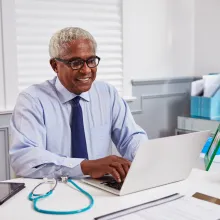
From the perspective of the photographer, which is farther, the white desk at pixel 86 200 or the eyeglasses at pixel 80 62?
the eyeglasses at pixel 80 62

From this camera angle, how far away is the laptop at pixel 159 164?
47.4 inches

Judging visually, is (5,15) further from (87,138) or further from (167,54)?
(167,54)

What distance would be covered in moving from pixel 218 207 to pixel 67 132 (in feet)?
2.88

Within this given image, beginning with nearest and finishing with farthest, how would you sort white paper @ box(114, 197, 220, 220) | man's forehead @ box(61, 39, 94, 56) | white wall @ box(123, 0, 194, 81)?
white paper @ box(114, 197, 220, 220), man's forehead @ box(61, 39, 94, 56), white wall @ box(123, 0, 194, 81)

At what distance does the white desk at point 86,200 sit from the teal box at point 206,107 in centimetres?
168

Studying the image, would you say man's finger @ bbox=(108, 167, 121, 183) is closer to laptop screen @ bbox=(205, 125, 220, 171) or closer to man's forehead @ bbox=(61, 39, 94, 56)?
laptop screen @ bbox=(205, 125, 220, 171)

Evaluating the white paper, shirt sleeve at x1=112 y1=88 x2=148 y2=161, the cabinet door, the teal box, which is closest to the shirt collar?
shirt sleeve at x1=112 y1=88 x2=148 y2=161

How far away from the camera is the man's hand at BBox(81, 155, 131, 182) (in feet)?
4.42

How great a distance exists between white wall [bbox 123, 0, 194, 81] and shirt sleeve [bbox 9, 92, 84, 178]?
1597 mm

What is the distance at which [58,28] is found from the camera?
287cm

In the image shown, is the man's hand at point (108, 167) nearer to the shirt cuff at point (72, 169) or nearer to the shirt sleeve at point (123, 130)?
the shirt cuff at point (72, 169)

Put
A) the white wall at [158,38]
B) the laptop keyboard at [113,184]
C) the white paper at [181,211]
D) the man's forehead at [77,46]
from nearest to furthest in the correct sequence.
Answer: the white paper at [181,211]
the laptop keyboard at [113,184]
the man's forehead at [77,46]
the white wall at [158,38]

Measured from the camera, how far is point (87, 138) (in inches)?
75.5

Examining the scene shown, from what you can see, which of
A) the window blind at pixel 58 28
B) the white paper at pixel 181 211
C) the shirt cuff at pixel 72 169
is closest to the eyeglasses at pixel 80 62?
the shirt cuff at pixel 72 169
